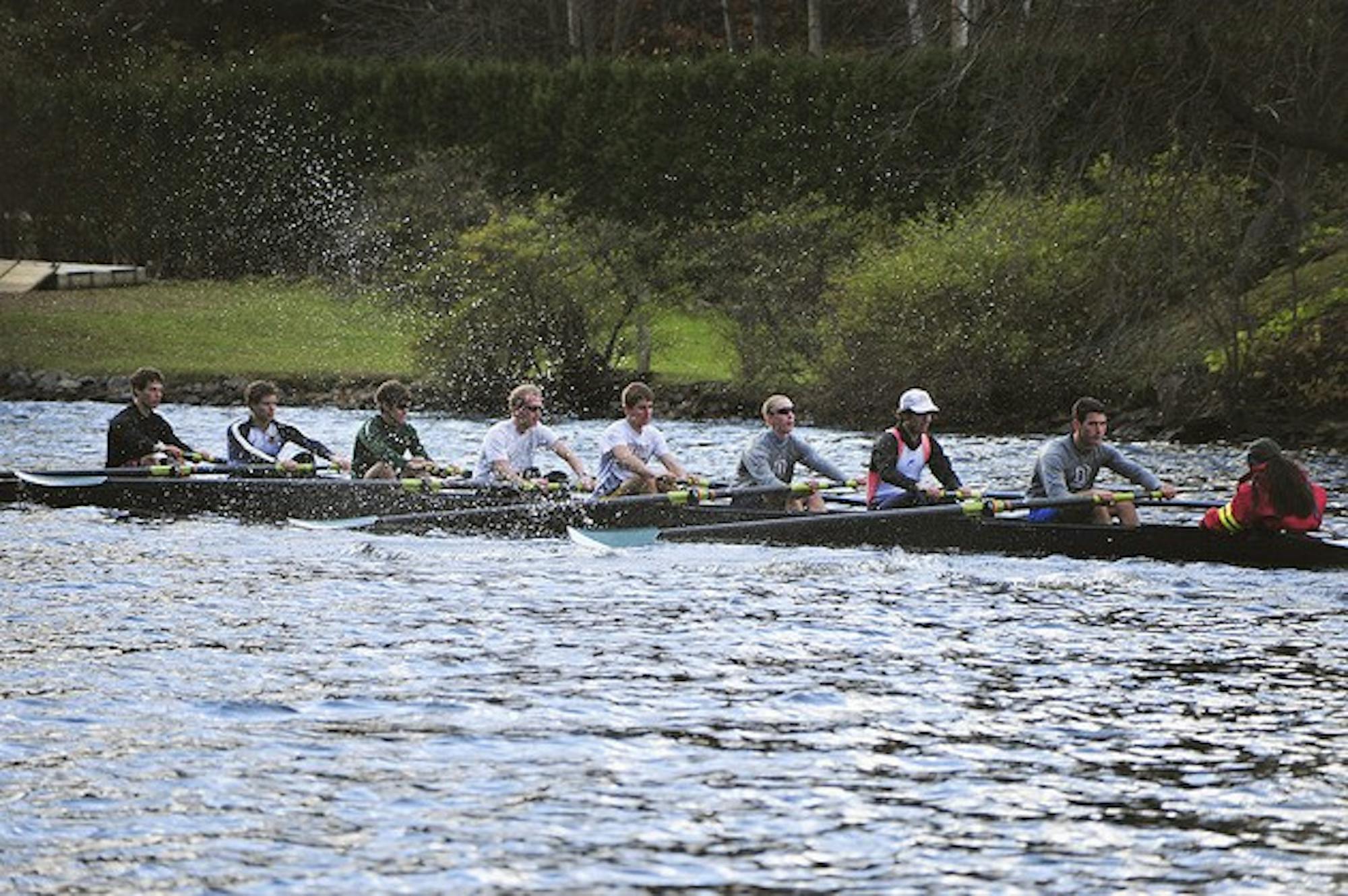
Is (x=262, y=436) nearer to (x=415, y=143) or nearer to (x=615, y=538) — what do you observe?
(x=615, y=538)

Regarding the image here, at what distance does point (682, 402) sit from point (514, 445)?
50.7ft

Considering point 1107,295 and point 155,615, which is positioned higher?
point 1107,295

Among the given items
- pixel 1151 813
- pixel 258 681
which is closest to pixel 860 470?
pixel 258 681

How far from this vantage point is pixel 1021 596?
18047mm

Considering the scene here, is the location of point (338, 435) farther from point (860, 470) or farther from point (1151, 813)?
point (1151, 813)

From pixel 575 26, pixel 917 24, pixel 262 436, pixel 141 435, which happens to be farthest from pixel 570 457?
pixel 575 26

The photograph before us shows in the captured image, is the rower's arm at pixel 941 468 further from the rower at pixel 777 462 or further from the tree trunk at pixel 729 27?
the tree trunk at pixel 729 27

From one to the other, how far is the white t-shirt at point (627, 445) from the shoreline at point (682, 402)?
12.6 meters

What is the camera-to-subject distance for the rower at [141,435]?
82.0ft

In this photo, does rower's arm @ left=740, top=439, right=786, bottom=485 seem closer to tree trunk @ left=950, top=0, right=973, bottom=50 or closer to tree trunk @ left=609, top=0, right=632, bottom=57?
tree trunk @ left=950, top=0, right=973, bottom=50

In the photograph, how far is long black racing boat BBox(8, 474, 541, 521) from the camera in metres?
22.5

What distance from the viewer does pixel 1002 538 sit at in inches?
783

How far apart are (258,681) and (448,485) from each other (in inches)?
321

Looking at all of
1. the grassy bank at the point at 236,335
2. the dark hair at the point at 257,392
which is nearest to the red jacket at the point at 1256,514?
the dark hair at the point at 257,392
